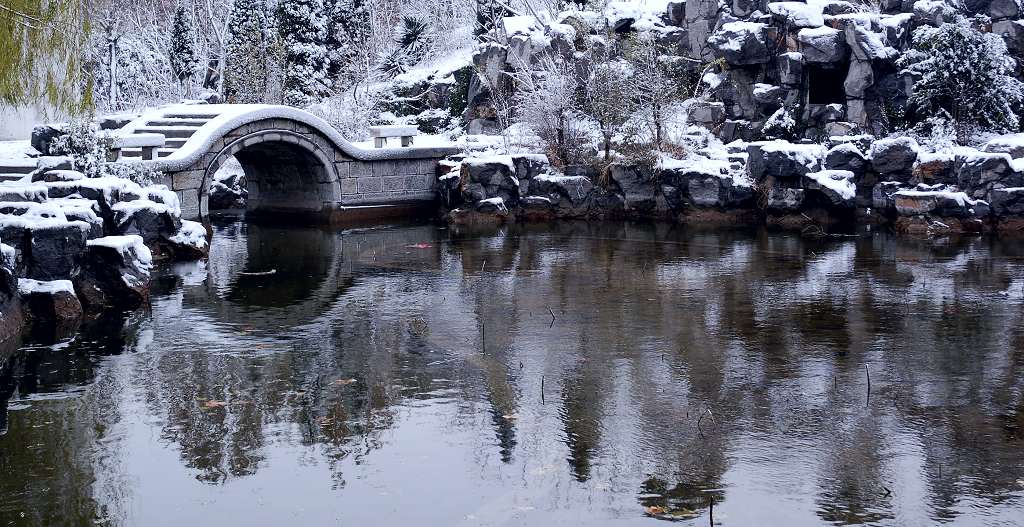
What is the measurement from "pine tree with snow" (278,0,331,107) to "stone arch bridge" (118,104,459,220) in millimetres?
10024

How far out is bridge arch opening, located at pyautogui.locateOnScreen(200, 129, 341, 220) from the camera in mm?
26766

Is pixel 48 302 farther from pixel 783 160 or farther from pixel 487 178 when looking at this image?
pixel 783 160

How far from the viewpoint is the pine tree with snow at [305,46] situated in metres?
40.3

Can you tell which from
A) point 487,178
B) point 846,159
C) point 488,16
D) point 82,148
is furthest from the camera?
point 488,16

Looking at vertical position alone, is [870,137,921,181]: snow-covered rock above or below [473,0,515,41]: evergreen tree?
below

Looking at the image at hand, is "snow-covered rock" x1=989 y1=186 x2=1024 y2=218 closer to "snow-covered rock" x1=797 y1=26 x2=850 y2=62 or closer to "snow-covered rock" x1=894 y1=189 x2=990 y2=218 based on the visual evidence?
"snow-covered rock" x1=894 y1=189 x2=990 y2=218

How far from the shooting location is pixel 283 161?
1184 inches

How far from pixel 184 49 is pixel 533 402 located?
3665 cm

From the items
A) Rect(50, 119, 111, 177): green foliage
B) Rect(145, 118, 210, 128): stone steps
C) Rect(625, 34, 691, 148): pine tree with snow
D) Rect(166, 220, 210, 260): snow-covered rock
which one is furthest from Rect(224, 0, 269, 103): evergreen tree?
Rect(166, 220, 210, 260): snow-covered rock

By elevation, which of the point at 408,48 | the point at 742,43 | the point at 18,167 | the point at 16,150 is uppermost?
the point at 408,48

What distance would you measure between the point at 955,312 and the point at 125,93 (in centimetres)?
3459

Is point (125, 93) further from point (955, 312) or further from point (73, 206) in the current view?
point (955, 312)

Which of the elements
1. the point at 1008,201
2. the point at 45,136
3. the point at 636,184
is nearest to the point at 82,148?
the point at 45,136

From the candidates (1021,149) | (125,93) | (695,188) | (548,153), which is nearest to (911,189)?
(1021,149)
